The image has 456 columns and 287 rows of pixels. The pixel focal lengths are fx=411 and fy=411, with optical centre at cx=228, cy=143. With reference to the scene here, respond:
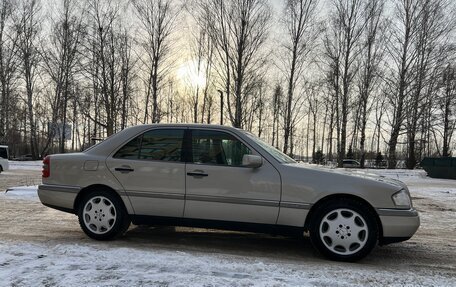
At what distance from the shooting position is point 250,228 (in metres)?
5.05

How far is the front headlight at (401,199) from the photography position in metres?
4.76

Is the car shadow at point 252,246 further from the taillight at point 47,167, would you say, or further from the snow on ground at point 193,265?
the taillight at point 47,167

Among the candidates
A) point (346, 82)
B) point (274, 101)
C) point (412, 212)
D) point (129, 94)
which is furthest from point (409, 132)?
Result: point (412, 212)

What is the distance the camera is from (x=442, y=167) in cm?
2545

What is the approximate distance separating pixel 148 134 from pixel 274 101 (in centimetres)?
4702

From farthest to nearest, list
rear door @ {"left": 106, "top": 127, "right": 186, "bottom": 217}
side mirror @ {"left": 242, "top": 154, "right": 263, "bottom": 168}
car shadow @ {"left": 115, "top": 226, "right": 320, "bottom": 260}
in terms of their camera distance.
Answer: rear door @ {"left": 106, "top": 127, "right": 186, "bottom": 217} < car shadow @ {"left": 115, "top": 226, "right": 320, "bottom": 260} < side mirror @ {"left": 242, "top": 154, "right": 263, "bottom": 168}

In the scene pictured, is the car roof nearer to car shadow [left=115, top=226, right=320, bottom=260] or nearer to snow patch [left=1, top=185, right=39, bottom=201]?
car shadow [left=115, top=226, right=320, bottom=260]

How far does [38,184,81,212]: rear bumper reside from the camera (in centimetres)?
556

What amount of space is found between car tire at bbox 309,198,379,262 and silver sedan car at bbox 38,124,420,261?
12 mm

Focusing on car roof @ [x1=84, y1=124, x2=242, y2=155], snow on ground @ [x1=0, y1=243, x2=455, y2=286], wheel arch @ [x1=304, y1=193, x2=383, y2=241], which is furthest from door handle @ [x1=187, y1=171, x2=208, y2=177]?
wheel arch @ [x1=304, y1=193, x2=383, y2=241]

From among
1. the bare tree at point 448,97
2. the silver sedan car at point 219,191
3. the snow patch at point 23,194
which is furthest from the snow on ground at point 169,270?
the bare tree at point 448,97

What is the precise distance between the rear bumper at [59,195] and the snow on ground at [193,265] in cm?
45

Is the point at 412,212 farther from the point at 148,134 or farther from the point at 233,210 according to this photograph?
the point at 148,134

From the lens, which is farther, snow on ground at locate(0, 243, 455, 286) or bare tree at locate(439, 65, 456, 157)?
bare tree at locate(439, 65, 456, 157)
